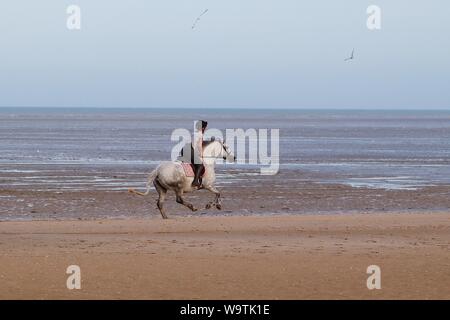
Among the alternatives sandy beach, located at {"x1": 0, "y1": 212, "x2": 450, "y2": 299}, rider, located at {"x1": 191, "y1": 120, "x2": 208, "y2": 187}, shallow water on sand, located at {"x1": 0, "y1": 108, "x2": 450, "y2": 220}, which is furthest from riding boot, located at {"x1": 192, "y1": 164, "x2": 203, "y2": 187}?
shallow water on sand, located at {"x1": 0, "y1": 108, "x2": 450, "y2": 220}

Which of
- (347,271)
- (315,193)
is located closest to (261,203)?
(315,193)

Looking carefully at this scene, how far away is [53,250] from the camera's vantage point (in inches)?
603

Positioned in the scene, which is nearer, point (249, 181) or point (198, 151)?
point (198, 151)

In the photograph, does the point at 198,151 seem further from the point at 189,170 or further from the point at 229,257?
the point at 229,257

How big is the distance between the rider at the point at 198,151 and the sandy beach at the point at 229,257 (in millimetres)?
1040

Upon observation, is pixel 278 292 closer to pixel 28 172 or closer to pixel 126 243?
pixel 126 243

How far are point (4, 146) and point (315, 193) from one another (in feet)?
99.9

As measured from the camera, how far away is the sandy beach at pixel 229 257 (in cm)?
1180

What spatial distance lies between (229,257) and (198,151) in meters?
6.76

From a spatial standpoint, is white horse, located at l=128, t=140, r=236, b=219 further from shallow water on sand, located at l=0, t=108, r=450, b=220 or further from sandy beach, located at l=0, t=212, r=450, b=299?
shallow water on sand, located at l=0, t=108, r=450, b=220

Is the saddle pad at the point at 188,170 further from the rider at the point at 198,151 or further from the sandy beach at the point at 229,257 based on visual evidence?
the sandy beach at the point at 229,257

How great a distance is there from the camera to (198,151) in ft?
69.3

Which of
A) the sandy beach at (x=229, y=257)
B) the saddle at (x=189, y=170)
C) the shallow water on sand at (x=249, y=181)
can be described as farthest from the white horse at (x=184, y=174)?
the shallow water on sand at (x=249, y=181)

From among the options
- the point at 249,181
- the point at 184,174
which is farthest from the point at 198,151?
the point at 249,181
